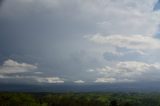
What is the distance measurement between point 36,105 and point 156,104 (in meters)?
76.1

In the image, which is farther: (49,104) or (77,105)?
(49,104)

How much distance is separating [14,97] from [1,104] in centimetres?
3013

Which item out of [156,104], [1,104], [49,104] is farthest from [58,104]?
[156,104]

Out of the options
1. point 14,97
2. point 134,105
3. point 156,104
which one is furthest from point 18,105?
point 156,104

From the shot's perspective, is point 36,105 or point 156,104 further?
point 156,104

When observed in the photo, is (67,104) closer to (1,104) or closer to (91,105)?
(91,105)

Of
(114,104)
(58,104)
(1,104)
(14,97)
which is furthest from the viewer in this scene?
(14,97)

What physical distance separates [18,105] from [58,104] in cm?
1955

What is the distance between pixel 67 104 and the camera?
542 ft

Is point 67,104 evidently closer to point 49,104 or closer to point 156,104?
point 49,104

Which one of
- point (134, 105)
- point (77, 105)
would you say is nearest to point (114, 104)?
point (77, 105)

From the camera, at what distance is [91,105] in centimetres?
16275

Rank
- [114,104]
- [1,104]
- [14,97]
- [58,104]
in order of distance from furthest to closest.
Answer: [14,97] → [58,104] → [1,104] → [114,104]

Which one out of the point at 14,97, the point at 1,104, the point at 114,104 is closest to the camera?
the point at 114,104
